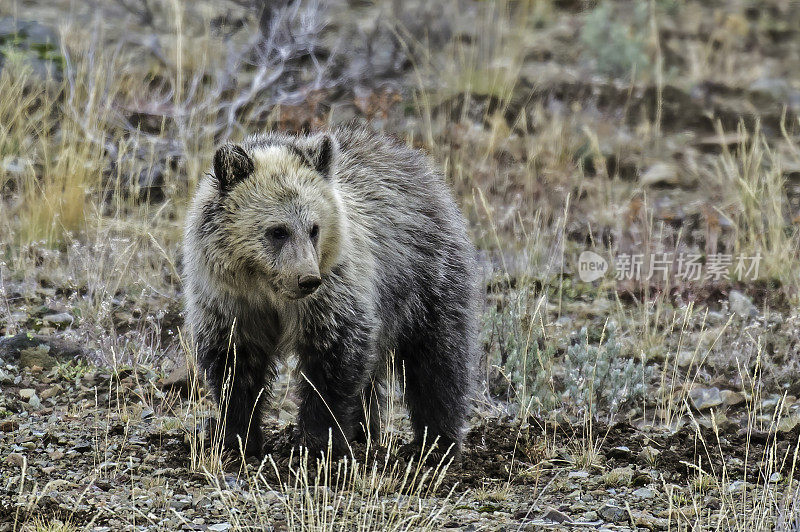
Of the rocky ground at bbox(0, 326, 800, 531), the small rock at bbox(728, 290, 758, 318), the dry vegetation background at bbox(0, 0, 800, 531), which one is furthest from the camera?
the small rock at bbox(728, 290, 758, 318)

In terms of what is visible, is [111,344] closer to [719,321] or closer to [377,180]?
[377,180]

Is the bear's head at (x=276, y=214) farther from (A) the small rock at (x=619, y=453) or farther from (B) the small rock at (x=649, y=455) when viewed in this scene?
(B) the small rock at (x=649, y=455)

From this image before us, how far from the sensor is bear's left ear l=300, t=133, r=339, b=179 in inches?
201

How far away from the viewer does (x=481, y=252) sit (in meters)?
8.30

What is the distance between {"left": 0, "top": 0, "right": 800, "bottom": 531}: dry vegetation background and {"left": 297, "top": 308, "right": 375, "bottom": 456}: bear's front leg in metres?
0.15

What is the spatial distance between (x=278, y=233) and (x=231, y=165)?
0.40 metres

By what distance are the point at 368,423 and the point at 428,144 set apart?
3.85m

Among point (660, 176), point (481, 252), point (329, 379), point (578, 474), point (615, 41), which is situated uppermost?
point (615, 41)

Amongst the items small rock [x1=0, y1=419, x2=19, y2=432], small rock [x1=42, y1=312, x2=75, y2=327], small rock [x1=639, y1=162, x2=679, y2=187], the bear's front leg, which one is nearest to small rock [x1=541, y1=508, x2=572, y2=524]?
the bear's front leg

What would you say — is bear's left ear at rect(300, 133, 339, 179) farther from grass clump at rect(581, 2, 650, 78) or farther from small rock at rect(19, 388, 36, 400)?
grass clump at rect(581, 2, 650, 78)

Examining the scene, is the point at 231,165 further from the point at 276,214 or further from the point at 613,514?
the point at 613,514

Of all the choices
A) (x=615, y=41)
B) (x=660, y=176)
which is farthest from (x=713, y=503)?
(x=615, y=41)

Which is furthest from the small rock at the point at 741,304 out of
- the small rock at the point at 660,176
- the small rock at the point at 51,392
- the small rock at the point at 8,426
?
the small rock at the point at 8,426

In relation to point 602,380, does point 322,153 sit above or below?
above
